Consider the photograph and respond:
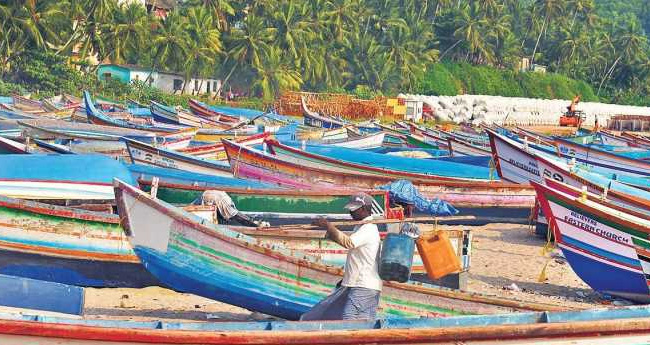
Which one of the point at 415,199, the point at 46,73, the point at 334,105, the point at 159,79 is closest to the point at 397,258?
the point at 415,199

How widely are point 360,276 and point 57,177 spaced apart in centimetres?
818

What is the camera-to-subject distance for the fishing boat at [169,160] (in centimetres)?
1961

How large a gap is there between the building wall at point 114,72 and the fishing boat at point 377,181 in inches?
1720

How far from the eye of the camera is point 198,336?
6258mm

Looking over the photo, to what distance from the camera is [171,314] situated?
37.8ft

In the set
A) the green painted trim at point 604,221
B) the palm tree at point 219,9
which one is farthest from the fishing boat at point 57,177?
the palm tree at point 219,9

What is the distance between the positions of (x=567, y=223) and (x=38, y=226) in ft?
23.4

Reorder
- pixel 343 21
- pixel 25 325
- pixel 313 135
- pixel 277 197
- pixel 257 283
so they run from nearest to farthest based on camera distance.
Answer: pixel 25 325, pixel 257 283, pixel 277 197, pixel 313 135, pixel 343 21

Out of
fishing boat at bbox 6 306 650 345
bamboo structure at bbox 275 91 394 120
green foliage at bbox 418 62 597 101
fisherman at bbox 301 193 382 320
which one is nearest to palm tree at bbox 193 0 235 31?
bamboo structure at bbox 275 91 394 120

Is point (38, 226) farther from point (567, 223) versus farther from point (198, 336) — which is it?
point (567, 223)

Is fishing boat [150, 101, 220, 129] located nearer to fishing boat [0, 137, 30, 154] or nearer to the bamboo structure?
fishing boat [0, 137, 30, 154]

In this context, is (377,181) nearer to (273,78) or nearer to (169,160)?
(169,160)

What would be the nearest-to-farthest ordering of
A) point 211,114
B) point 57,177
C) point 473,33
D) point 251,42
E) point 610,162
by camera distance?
point 57,177 → point 610,162 → point 211,114 → point 251,42 → point 473,33

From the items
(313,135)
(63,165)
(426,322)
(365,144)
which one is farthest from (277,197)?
(313,135)
